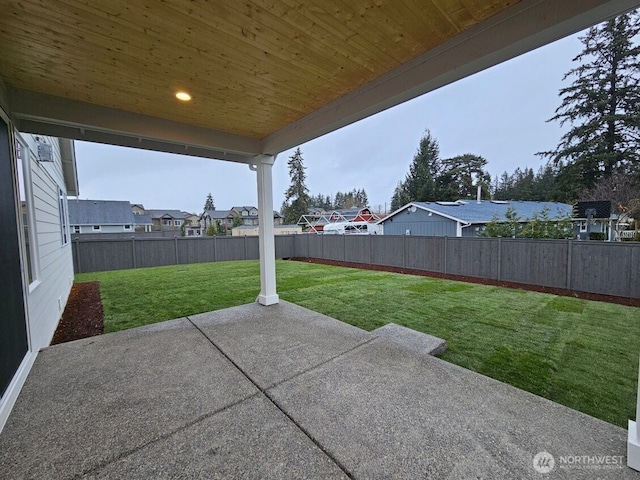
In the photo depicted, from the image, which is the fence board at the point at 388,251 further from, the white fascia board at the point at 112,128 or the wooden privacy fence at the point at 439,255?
the white fascia board at the point at 112,128

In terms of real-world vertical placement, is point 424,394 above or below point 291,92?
below

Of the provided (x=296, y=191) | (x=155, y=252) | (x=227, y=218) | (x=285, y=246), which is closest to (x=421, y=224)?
(x=285, y=246)

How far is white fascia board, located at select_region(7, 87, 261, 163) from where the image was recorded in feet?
9.21

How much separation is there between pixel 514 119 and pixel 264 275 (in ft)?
89.0

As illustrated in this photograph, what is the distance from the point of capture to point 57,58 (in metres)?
2.20

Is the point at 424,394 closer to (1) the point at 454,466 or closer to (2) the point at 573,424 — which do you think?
(1) the point at 454,466

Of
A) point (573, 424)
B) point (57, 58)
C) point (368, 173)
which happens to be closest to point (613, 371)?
point (573, 424)

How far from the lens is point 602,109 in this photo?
14.9 meters

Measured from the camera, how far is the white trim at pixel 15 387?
1.90 m

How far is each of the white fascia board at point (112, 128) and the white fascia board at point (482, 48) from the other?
6.31ft

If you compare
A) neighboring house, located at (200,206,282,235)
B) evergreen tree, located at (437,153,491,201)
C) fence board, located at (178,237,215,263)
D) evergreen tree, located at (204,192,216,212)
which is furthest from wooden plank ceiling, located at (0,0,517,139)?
evergreen tree, located at (204,192,216,212)

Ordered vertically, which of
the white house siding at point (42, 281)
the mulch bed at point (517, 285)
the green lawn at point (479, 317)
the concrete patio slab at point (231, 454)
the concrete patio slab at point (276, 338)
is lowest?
the mulch bed at point (517, 285)

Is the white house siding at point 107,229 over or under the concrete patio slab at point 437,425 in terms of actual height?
over

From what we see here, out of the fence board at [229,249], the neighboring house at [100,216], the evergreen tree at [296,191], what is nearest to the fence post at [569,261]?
the fence board at [229,249]
